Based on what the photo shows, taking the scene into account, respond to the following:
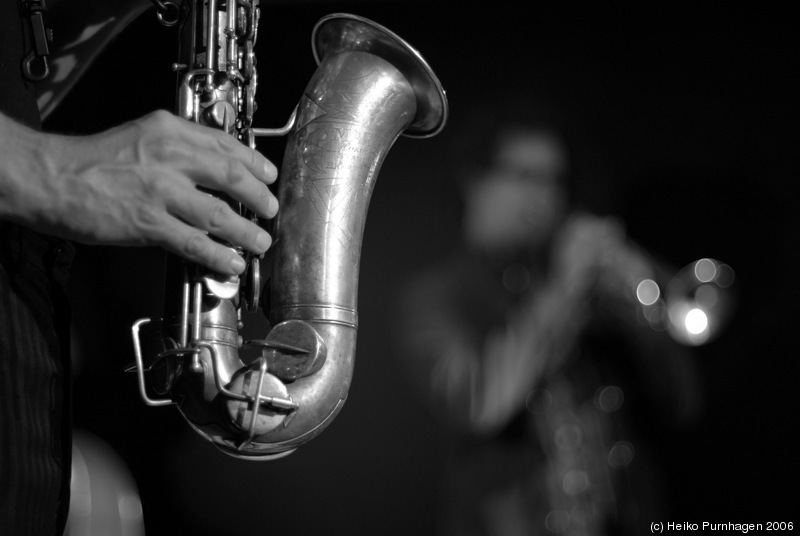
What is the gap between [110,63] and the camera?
11.5 ft

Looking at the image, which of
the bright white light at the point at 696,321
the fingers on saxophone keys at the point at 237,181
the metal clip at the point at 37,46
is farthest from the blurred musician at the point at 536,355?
the metal clip at the point at 37,46

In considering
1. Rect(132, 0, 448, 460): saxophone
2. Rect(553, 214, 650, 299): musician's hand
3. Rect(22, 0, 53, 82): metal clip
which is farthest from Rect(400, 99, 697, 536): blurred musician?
Rect(22, 0, 53, 82): metal clip

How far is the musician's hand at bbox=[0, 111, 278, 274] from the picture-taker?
2.96 ft

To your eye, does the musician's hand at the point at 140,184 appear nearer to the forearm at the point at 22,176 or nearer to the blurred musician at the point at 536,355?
the forearm at the point at 22,176

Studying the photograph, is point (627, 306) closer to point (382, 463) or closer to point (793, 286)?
point (793, 286)

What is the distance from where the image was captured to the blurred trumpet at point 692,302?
10.6ft

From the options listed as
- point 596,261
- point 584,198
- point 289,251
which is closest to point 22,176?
point 289,251

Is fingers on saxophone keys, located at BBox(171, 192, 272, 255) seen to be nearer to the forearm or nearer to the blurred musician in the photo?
the forearm

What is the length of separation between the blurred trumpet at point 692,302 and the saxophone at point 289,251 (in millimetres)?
1880

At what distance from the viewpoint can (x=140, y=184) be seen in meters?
0.94

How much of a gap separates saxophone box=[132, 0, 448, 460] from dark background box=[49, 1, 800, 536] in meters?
2.03

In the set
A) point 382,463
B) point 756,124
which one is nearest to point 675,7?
point 756,124

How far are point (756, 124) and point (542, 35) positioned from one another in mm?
1019

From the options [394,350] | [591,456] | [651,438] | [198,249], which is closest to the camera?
[198,249]
